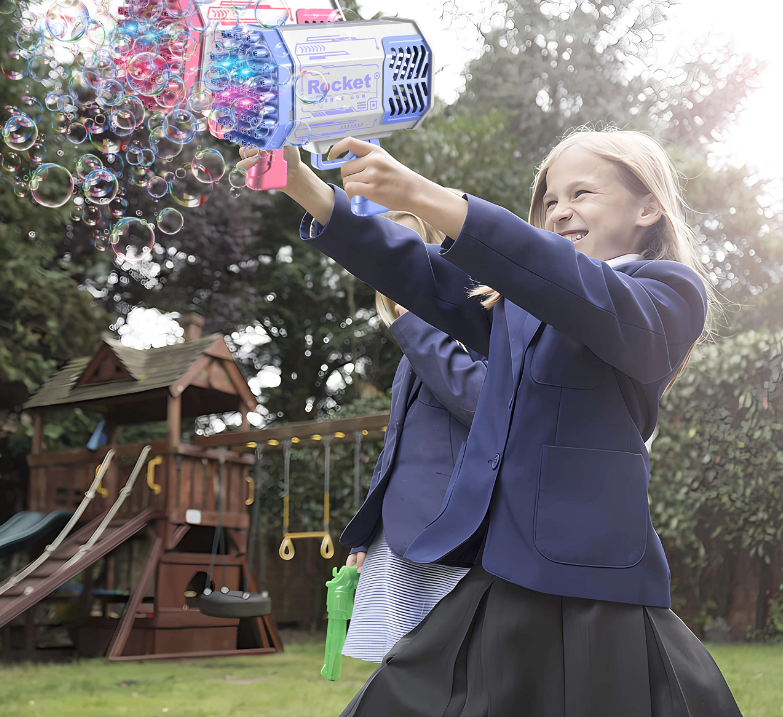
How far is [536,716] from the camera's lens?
1.13 m

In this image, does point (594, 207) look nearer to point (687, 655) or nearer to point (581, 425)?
point (581, 425)

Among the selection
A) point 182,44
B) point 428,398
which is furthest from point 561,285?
point 428,398

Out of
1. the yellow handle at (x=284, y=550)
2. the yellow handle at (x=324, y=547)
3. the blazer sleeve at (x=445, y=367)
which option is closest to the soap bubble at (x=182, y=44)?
the blazer sleeve at (x=445, y=367)

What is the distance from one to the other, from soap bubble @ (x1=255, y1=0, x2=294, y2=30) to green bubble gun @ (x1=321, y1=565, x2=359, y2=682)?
1.25 m

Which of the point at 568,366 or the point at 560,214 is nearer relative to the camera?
the point at 568,366

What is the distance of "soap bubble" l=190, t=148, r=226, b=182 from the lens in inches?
79.6

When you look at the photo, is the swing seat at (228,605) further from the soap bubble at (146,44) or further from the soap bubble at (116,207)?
the soap bubble at (146,44)

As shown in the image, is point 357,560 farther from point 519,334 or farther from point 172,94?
point 172,94

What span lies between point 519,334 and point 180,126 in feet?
3.11

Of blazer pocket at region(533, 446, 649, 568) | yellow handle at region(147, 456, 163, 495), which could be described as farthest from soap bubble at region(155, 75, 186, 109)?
yellow handle at region(147, 456, 163, 495)

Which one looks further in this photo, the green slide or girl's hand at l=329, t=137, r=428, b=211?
the green slide

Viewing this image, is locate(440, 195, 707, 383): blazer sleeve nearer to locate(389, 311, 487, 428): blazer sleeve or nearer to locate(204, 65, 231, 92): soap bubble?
locate(204, 65, 231, 92): soap bubble

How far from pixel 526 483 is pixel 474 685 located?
0.28m

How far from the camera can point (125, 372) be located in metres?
7.92
